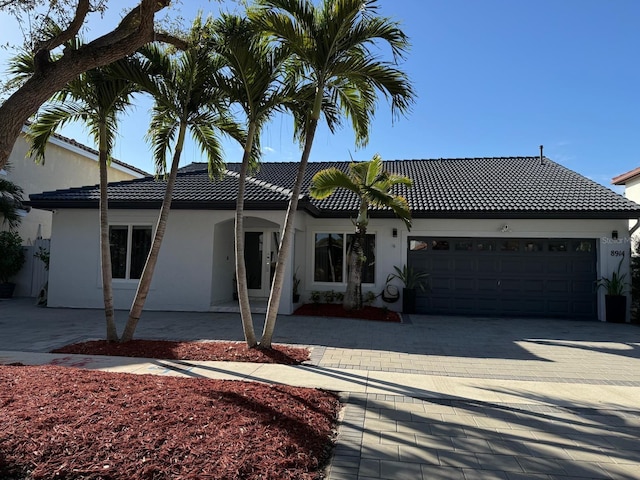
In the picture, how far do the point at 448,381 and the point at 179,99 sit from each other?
21.3 ft

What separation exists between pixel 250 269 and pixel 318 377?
356 inches

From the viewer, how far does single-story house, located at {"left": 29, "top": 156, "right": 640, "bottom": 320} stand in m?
12.0

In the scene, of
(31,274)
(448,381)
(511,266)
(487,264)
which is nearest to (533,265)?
(511,266)

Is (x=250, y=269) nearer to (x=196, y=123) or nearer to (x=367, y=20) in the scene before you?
(x=196, y=123)

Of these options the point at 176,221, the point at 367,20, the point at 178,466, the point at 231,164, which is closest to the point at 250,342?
the point at 178,466

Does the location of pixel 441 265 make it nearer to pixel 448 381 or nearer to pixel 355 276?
pixel 355 276

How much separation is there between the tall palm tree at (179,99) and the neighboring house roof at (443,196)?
349 cm

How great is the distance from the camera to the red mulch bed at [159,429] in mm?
3082

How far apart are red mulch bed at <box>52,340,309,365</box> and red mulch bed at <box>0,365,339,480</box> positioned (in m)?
1.55

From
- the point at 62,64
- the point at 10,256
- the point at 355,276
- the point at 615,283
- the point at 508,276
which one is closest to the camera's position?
the point at 62,64

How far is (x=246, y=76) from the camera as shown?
260 inches

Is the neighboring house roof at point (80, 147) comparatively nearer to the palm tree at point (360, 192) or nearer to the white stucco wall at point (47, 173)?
the white stucco wall at point (47, 173)

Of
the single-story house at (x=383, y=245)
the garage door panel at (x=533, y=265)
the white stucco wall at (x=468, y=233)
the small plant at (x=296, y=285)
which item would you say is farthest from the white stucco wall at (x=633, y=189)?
the small plant at (x=296, y=285)

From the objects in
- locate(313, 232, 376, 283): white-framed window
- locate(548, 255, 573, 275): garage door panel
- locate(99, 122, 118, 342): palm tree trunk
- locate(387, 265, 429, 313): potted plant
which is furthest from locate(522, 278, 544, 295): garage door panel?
locate(99, 122, 118, 342): palm tree trunk
